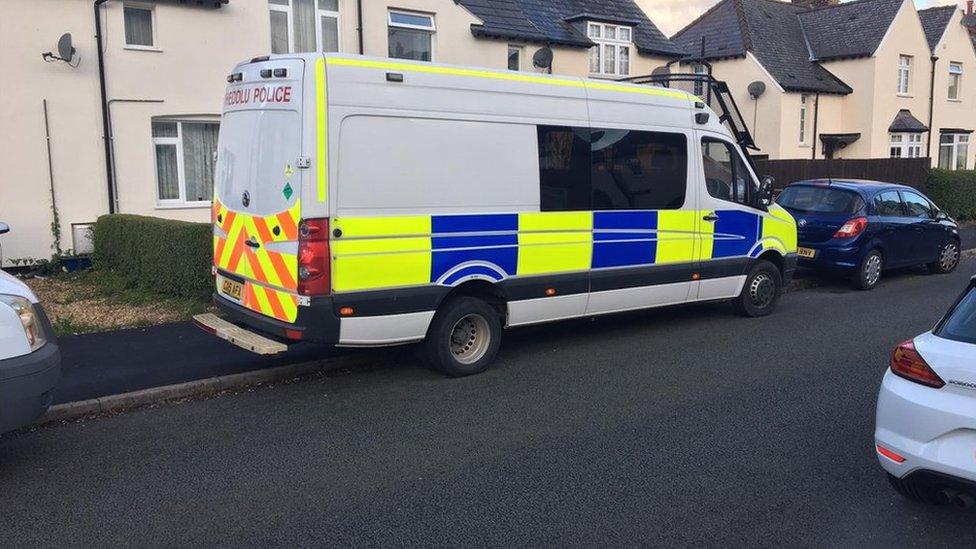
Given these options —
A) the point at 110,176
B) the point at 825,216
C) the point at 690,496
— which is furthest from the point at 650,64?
the point at 690,496

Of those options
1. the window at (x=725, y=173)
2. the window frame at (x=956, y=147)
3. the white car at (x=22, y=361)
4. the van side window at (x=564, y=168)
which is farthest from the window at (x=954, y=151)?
the white car at (x=22, y=361)

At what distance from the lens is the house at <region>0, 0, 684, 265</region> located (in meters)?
12.5

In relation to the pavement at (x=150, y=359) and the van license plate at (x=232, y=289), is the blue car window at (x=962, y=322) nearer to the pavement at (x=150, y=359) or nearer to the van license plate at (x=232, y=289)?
the pavement at (x=150, y=359)

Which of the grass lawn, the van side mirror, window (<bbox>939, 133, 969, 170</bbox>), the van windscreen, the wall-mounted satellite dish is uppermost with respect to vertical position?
the wall-mounted satellite dish

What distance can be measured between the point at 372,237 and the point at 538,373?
2067 millimetres

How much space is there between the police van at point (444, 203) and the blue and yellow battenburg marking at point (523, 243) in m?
0.02

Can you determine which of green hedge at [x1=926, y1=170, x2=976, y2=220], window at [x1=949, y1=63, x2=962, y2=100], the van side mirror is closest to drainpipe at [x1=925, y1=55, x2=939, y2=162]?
window at [x1=949, y1=63, x2=962, y2=100]

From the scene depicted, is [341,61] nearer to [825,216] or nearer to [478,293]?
[478,293]

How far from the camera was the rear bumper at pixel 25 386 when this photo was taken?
4570mm

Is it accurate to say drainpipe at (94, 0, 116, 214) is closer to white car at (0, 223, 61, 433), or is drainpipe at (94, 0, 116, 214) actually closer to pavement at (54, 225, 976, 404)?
pavement at (54, 225, 976, 404)

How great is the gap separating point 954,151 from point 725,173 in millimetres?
33684

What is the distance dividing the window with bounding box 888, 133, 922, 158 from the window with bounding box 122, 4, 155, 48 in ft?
97.9

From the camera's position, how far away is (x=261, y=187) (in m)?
6.58

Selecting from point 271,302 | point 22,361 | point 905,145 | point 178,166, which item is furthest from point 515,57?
point 905,145
